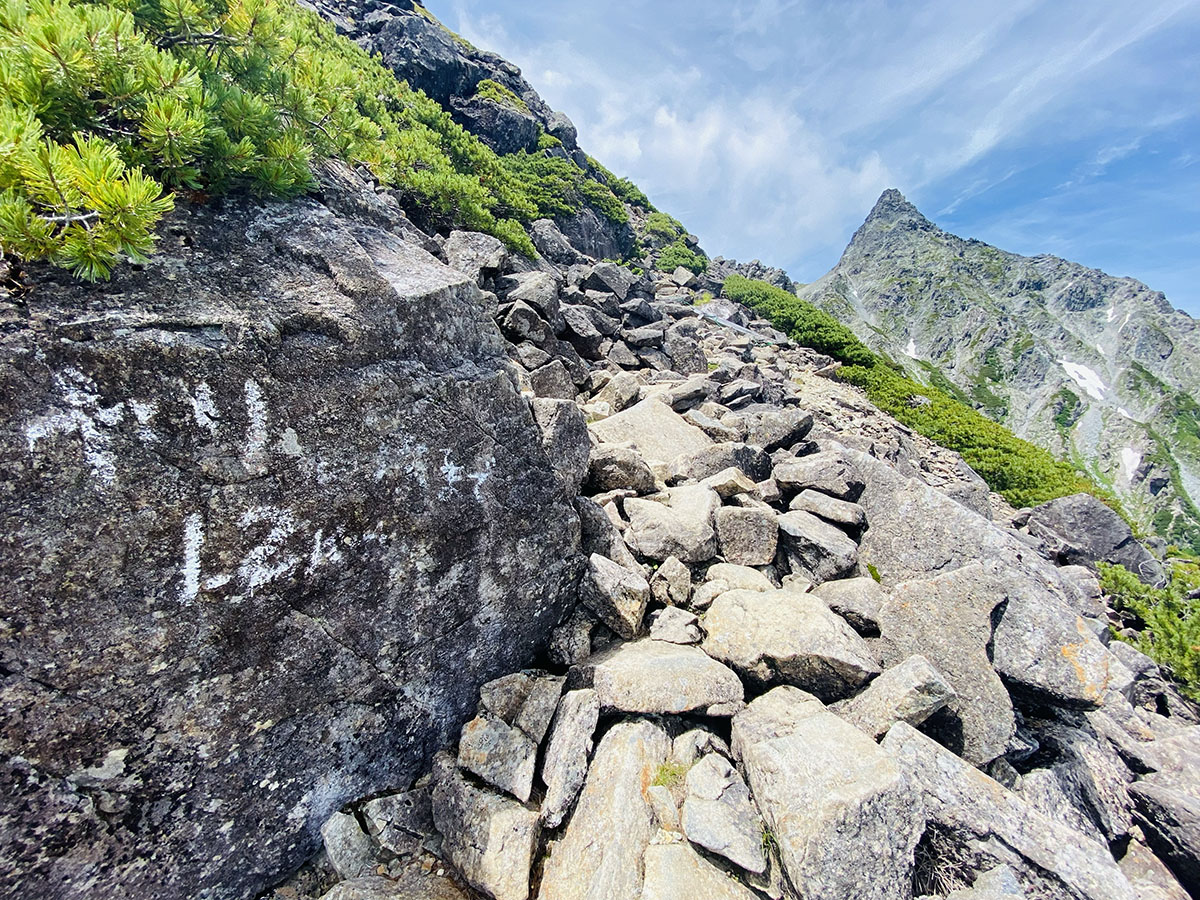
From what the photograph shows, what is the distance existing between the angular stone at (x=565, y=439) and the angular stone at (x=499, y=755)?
124 inches

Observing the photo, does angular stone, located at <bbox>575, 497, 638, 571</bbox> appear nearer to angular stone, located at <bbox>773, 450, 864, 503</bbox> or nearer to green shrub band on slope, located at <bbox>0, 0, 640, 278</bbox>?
angular stone, located at <bbox>773, 450, 864, 503</bbox>

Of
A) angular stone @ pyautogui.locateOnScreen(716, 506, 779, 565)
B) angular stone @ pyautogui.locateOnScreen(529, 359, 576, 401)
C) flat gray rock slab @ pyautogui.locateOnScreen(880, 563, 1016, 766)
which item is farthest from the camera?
angular stone @ pyautogui.locateOnScreen(529, 359, 576, 401)

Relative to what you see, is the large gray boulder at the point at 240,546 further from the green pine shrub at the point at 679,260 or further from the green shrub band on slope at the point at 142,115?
the green pine shrub at the point at 679,260

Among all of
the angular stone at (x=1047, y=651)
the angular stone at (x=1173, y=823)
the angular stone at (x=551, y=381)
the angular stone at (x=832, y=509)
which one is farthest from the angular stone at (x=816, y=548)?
the angular stone at (x=551, y=381)

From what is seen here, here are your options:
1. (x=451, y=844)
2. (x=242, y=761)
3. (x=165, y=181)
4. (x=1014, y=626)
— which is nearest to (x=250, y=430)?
(x=165, y=181)

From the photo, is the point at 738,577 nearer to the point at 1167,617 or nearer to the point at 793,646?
the point at 793,646

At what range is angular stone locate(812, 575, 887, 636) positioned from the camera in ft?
23.9

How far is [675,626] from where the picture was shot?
7.07 metres

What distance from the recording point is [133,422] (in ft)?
12.9

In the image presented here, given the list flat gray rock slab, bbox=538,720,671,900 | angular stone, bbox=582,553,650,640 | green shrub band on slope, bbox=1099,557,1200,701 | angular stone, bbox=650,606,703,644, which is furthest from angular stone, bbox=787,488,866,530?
green shrub band on slope, bbox=1099,557,1200,701

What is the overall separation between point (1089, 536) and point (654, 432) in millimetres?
24746

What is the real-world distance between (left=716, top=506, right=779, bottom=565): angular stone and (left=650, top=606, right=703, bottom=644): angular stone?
1.74 meters

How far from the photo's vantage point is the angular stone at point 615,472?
967cm

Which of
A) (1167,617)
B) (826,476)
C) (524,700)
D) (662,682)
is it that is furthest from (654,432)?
(1167,617)
